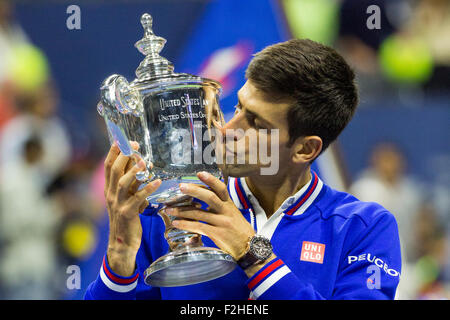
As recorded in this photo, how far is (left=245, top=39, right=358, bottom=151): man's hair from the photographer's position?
1.56m

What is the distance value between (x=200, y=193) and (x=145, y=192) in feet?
0.43

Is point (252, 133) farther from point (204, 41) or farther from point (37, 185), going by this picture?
point (37, 185)

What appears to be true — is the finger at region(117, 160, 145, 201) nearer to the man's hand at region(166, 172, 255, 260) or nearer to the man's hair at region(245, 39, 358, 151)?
the man's hand at region(166, 172, 255, 260)

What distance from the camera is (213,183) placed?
4.51ft

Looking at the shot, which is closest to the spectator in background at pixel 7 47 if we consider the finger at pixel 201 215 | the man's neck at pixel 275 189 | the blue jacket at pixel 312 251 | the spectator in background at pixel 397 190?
the spectator in background at pixel 397 190

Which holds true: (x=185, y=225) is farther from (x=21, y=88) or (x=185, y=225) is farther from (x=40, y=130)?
(x=21, y=88)

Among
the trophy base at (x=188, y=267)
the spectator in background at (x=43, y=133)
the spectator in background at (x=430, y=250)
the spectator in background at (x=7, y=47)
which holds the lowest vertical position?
the spectator in background at (x=430, y=250)

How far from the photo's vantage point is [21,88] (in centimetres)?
432

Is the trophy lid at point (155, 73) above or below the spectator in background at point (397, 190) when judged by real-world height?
above

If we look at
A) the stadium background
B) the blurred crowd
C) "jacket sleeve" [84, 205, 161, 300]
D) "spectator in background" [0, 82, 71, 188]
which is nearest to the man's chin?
"jacket sleeve" [84, 205, 161, 300]

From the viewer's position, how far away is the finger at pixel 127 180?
53.6 inches

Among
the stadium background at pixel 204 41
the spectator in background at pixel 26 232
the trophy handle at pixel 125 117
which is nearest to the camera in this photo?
the trophy handle at pixel 125 117

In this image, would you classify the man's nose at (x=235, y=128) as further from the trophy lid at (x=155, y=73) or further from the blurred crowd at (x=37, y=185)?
the blurred crowd at (x=37, y=185)
